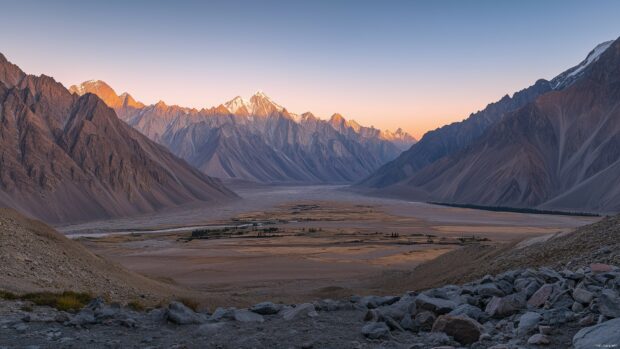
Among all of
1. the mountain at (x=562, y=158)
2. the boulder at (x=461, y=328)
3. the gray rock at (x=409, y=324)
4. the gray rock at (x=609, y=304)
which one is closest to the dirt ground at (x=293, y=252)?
the gray rock at (x=409, y=324)

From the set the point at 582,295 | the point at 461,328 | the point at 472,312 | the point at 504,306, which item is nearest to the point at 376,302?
the point at 472,312

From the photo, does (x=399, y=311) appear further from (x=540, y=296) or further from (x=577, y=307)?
(x=577, y=307)

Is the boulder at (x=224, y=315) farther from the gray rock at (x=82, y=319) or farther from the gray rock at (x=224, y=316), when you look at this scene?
the gray rock at (x=82, y=319)

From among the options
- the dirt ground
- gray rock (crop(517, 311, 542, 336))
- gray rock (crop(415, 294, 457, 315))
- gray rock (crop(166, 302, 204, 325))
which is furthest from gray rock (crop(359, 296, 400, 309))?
the dirt ground

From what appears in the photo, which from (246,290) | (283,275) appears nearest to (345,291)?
(246,290)

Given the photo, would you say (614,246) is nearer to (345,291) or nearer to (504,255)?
(504,255)
